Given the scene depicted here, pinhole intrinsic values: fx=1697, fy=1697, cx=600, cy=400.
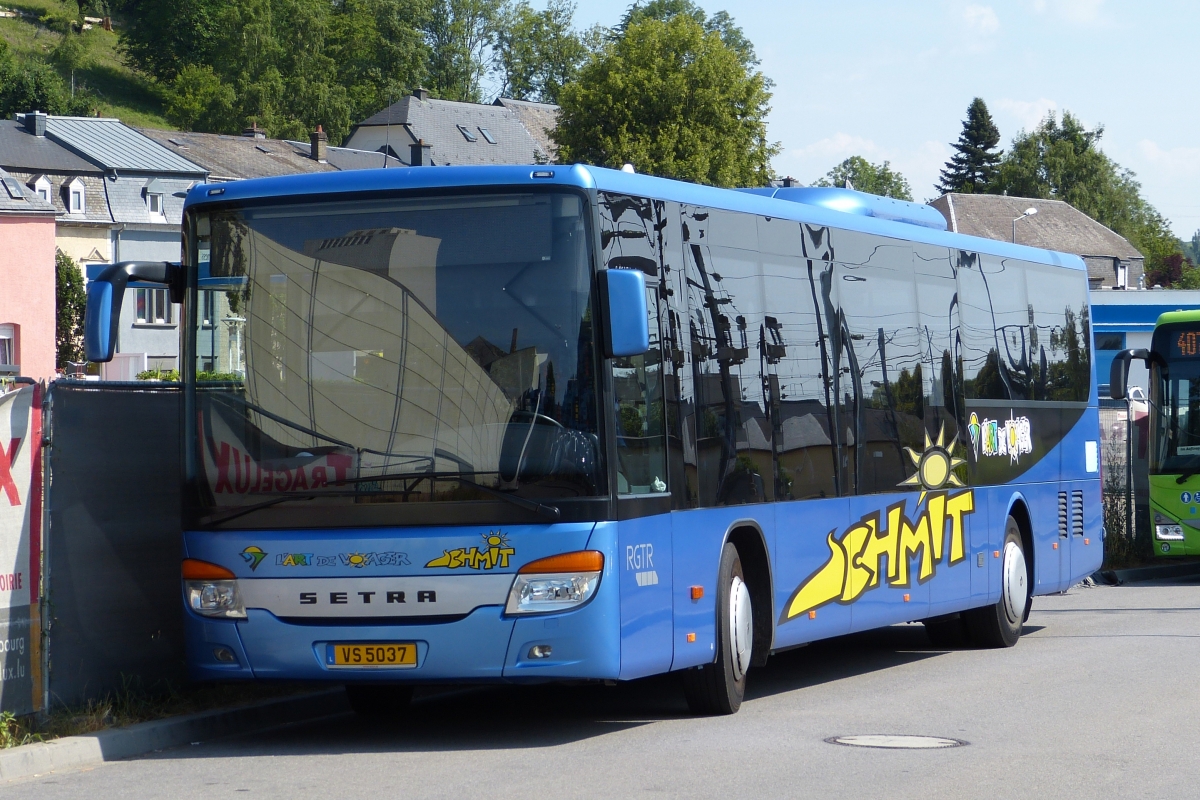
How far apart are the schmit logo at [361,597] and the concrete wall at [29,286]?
183 ft

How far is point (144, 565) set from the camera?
10.4 meters

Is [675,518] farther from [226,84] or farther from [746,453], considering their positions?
[226,84]

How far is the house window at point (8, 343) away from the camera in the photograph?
62.6 m

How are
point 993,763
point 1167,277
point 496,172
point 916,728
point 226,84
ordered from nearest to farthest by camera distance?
1. point 993,763
2. point 496,172
3. point 916,728
4. point 226,84
5. point 1167,277

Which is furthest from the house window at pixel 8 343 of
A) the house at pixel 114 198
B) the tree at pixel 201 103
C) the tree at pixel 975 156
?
the tree at pixel 975 156

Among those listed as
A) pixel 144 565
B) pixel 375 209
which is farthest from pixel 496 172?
pixel 144 565

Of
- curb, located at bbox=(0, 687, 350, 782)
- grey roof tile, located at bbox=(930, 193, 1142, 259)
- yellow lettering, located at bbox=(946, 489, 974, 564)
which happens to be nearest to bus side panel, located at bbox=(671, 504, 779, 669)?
curb, located at bbox=(0, 687, 350, 782)

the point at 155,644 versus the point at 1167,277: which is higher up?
the point at 1167,277

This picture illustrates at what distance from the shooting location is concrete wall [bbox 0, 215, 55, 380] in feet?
204

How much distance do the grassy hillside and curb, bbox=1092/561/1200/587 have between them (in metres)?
97.4

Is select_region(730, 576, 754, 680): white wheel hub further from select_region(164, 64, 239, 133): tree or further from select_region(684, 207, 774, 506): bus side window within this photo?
select_region(164, 64, 239, 133): tree

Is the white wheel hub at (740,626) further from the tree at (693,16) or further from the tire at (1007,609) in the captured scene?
the tree at (693,16)

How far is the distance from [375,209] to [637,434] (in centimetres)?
191

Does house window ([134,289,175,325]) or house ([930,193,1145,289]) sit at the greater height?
house ([930,193,1145,289])
